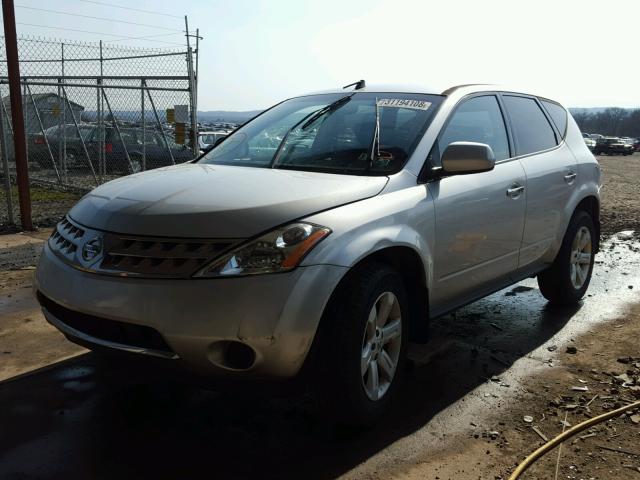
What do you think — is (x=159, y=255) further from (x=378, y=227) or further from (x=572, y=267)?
(x=572, y=267)

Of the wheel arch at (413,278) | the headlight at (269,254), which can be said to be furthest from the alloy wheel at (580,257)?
the headlight at (269,254)

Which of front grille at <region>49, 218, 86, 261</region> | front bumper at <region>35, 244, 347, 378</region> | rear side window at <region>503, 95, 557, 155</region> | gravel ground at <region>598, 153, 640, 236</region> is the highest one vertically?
rear side window at <region>503, 95, 557, 155</region>

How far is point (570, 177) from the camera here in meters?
5.18

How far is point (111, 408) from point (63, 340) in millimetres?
1202

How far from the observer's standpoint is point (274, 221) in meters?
2.97

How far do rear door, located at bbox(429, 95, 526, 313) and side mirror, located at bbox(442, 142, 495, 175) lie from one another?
0.43 ft

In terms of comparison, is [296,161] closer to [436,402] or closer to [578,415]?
[436,402]

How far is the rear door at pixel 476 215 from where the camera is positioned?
3812 millimetres

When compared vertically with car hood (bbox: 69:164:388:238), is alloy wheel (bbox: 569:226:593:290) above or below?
below

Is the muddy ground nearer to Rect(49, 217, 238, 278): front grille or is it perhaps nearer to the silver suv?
the silver suv

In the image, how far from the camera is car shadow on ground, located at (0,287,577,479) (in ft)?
9.73

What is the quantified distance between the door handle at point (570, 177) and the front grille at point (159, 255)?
10.5 feet

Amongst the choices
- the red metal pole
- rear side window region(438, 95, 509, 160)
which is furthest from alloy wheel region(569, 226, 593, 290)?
the red metal pole

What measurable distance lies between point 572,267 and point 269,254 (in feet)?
11.4
